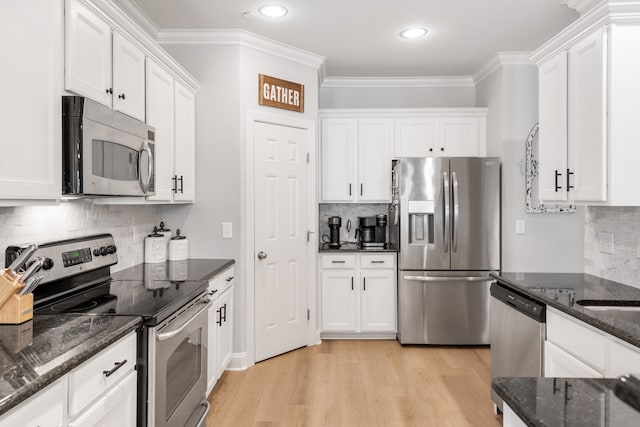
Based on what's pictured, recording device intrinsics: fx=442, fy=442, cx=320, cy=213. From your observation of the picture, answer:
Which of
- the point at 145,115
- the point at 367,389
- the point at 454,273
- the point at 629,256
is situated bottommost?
the point at 367,389

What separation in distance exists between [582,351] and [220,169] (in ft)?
9.06

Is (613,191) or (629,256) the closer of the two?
(613,191)

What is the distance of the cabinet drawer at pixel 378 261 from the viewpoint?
4.41 m

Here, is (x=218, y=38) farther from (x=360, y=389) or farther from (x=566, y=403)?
(x=566, y=403)

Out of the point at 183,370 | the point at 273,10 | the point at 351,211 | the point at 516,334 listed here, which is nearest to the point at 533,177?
the point at 351,211

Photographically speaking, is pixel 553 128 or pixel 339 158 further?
pixel 339 158

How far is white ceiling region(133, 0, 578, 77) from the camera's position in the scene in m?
3.13

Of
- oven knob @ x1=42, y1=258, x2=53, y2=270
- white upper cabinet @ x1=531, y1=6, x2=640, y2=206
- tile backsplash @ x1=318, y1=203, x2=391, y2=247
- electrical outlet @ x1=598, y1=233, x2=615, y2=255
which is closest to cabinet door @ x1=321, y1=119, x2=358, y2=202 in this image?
tile backsplash @ x1=318, y1=203, x2=391, y2=247

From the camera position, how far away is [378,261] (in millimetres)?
4422

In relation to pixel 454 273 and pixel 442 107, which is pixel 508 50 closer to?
pixel 442 107

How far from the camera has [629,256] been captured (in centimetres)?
249

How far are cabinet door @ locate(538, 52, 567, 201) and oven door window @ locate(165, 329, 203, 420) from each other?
2246 millimetres

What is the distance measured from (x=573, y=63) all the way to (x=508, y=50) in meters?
1.82

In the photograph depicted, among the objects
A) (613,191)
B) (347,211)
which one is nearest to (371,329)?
(347,211)
